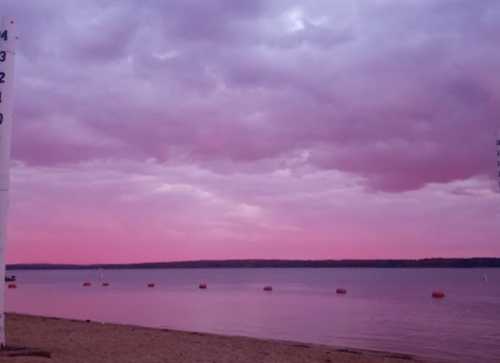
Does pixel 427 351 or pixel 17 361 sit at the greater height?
pixel 17 361

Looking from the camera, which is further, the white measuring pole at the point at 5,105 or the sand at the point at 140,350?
the sand at the point at 140,350

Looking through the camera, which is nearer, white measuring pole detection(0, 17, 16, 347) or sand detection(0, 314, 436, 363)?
white measuring pole detection(0, 17, 16, 347)

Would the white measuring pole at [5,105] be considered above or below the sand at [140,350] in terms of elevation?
above

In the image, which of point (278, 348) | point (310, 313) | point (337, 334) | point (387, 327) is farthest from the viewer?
point (310, 313)

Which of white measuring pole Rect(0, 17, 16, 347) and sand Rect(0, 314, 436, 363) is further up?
white measuring pole Rect(0, 17, 16, 347)

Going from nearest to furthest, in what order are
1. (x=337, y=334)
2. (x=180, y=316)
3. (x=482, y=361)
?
(x=482, y=361) → (x=337, y=334) → (x=180, y=316)

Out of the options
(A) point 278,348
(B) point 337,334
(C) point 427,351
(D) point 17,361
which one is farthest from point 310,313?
(D) point 17,361

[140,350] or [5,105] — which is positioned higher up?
[5,105]

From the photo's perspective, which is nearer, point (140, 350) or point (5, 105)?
point (5, 105)

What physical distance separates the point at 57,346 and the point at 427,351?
565 inches

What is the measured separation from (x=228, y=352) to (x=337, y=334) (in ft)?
48.0

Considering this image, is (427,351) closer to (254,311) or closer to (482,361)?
(482,361)

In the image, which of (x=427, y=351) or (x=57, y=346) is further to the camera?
(x=427, y=351)

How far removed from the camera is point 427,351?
22.8m
